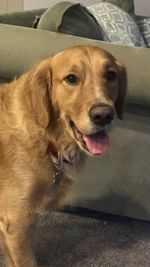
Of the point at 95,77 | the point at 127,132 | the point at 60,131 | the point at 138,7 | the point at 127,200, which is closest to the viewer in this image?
the point at 95,77

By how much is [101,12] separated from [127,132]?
1063 millimetres

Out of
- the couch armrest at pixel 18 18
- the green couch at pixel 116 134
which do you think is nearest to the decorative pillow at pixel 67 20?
the green couch at pixel 116 134

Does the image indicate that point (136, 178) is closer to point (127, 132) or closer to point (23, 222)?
point (127, 132)

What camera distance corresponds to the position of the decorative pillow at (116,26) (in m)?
2.65

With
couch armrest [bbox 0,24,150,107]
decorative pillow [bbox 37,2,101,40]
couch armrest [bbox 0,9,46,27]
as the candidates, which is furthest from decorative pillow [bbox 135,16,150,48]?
couch armrest [bbox 0,24,150,107]

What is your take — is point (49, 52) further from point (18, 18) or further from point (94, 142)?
point (18, 18)

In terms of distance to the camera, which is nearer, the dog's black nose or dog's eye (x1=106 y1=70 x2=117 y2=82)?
the dog's black nose

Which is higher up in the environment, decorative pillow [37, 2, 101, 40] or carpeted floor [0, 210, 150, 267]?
decorative pillow [37, 2, 101, 40]

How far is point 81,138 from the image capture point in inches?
61.4

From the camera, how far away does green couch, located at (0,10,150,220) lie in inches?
71.6

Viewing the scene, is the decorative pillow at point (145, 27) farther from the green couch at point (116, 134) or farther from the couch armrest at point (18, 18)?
the green couch at point (116, 134)

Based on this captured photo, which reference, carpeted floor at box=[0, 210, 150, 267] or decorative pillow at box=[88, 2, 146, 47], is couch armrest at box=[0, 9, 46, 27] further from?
carpeted floor at box=[0, 210, 150, 267]

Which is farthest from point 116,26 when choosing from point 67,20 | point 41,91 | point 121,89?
point 41,91

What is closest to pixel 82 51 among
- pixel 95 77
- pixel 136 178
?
pixel 95 77
